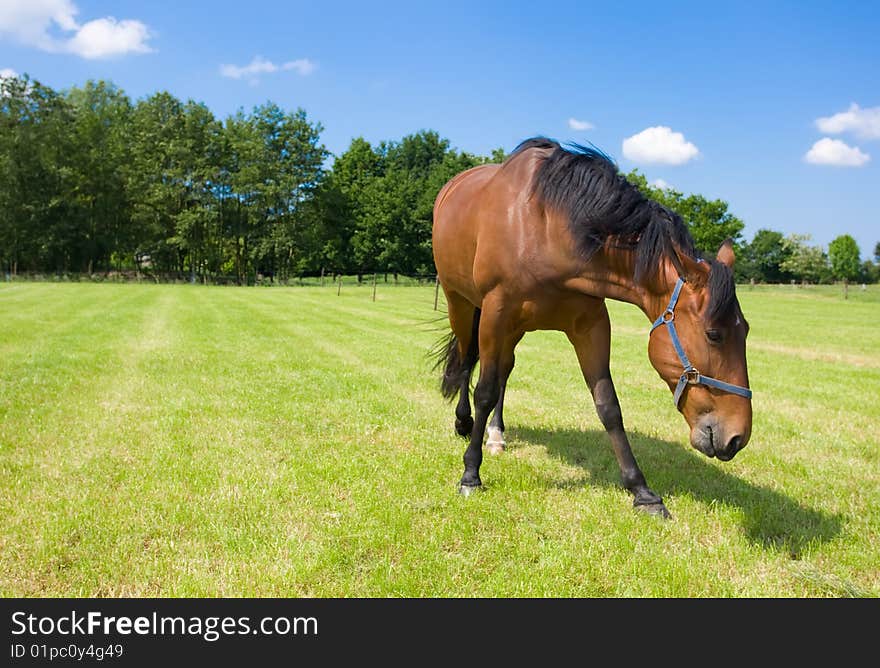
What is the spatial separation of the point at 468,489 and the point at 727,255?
2327 millimetres

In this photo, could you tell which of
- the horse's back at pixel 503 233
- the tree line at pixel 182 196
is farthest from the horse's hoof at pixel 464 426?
the tree line at pixel 182 196

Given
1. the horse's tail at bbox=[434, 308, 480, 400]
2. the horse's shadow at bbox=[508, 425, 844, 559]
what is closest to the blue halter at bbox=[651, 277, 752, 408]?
the horse's shadow at bbox=[508, 425, 844, 559]

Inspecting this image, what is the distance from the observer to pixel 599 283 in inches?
151

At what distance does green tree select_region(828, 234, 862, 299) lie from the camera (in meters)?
104

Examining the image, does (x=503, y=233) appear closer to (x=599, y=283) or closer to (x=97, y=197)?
(x=599, y=283)

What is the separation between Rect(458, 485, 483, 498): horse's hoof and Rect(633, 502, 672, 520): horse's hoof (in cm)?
111

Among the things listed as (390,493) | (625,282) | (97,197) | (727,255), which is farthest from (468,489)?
(97,197)

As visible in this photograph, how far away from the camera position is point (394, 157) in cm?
8156

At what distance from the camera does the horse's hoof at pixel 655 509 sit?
3.85 m

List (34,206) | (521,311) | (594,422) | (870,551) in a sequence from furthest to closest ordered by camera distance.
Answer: (34,206)
(594,422)
(521,311)
(870,551)
